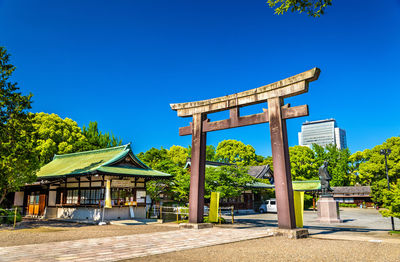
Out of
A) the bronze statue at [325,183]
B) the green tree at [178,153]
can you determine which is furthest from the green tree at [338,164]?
the bronze statue at [325,183]

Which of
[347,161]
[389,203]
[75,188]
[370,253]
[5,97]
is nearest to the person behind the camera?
[370,253]

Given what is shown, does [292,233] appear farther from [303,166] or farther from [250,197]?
[303,166]

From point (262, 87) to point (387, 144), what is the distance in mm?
46034

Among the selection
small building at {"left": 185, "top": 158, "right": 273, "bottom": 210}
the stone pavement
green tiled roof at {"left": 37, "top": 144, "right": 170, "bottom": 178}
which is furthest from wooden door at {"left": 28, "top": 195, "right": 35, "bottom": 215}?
the stone pavement

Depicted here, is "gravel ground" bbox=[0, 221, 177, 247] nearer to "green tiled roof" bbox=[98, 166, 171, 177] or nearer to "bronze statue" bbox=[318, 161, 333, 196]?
"green tiled roof" bbox=[98, 166, 171, 177]

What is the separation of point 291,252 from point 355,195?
1978 inches

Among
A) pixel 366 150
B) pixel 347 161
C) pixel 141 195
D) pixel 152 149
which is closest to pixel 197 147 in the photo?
pixel 141 195

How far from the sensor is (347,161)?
59.0 meters

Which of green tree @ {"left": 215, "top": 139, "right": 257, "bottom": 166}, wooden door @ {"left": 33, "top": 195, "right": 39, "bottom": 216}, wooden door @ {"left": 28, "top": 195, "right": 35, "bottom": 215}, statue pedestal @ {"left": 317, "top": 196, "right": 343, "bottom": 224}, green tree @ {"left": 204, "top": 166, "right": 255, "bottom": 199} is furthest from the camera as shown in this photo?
green tree @ {"left": 215, "top": 139, "right": 257, "bottom": 166}

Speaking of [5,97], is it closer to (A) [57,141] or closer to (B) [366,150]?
(A) [57,141]

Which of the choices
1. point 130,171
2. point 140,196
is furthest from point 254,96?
point 140,196

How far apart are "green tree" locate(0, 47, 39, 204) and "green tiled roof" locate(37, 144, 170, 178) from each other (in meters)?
3.69

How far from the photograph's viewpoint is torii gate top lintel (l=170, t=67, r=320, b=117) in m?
11.2

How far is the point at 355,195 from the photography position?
50.9 m
